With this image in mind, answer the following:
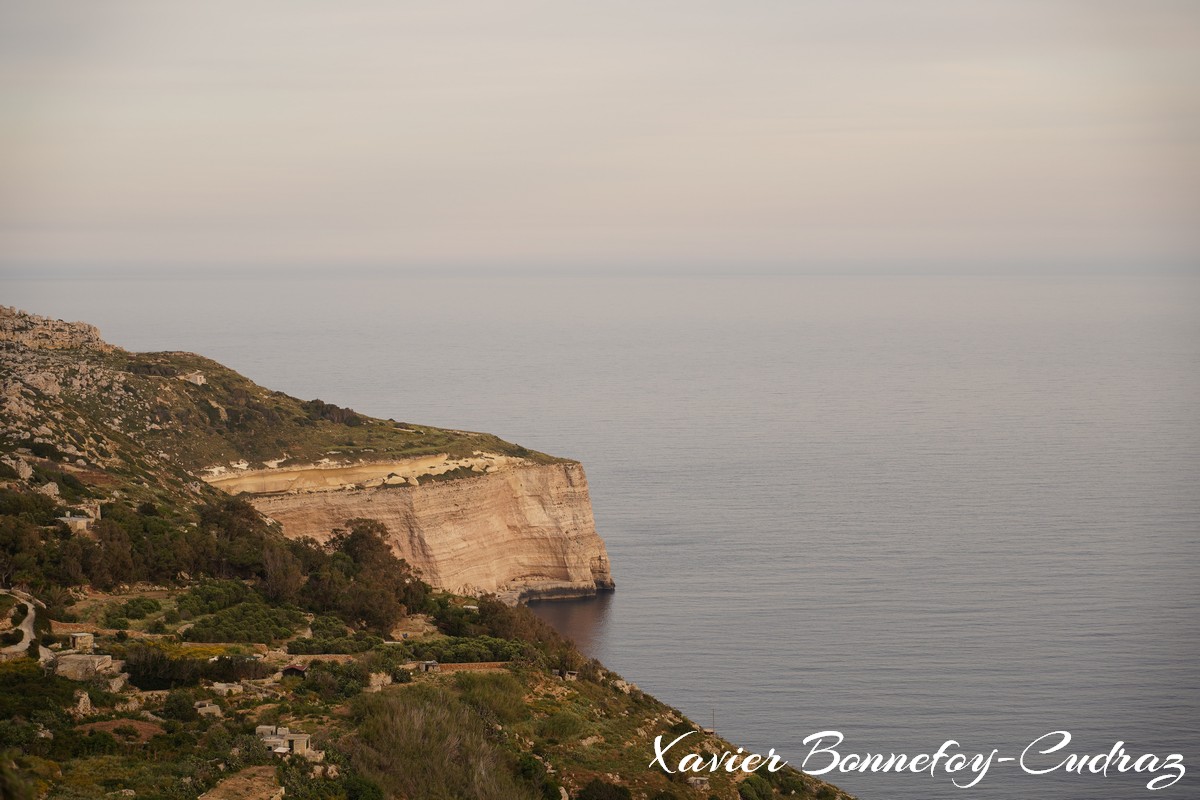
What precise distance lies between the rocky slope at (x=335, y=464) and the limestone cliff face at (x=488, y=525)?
0.21ft

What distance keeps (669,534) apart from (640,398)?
6772 cm

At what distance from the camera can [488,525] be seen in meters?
64.0

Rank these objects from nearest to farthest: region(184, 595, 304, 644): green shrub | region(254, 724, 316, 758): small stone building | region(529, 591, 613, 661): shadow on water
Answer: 1. region(254, 724, 316, 758): small stone building
2. region(184, 595, 304, 644): green shrub
3. region(529, 591, 613, 661): shadow on water

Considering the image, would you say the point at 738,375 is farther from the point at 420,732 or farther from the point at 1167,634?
the point at 420,732

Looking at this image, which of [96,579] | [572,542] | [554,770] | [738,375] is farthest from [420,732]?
[738,375]

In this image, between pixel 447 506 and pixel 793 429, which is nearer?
pixel 447 506

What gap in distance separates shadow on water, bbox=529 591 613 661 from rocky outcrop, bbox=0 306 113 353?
24.0 meters

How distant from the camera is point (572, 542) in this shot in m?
66.0

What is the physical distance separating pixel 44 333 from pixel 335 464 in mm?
A: 14458

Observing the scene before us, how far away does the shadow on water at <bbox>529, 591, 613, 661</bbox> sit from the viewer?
55.2 metres

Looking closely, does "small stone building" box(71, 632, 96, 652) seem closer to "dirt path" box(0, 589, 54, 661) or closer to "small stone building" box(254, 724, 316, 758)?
"dirt path" box(0, 589, 54, 661)

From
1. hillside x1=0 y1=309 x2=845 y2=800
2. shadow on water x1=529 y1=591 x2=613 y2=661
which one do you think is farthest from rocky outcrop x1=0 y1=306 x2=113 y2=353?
shadow on water x1=529 y1=591 x2=613 y2=661

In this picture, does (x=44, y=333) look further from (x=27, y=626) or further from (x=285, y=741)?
(x=285, y=741)
